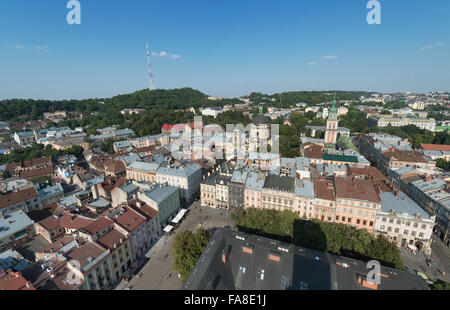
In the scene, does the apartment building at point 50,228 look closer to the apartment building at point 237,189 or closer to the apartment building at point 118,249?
the apartment building at point 118,249

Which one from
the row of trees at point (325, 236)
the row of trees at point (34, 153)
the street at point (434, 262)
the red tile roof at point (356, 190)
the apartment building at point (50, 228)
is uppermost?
the row of trees at point (34, 153)

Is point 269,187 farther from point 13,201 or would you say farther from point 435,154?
point 435,154

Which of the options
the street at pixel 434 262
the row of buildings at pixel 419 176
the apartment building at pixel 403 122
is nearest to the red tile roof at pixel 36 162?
the street at pixel 434 262

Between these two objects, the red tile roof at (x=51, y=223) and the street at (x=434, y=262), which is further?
the red tile roof at (x=51, y=223)

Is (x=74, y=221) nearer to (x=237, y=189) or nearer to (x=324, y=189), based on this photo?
(x=237, y=189)

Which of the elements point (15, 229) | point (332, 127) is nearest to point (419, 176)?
point (332, 127)
